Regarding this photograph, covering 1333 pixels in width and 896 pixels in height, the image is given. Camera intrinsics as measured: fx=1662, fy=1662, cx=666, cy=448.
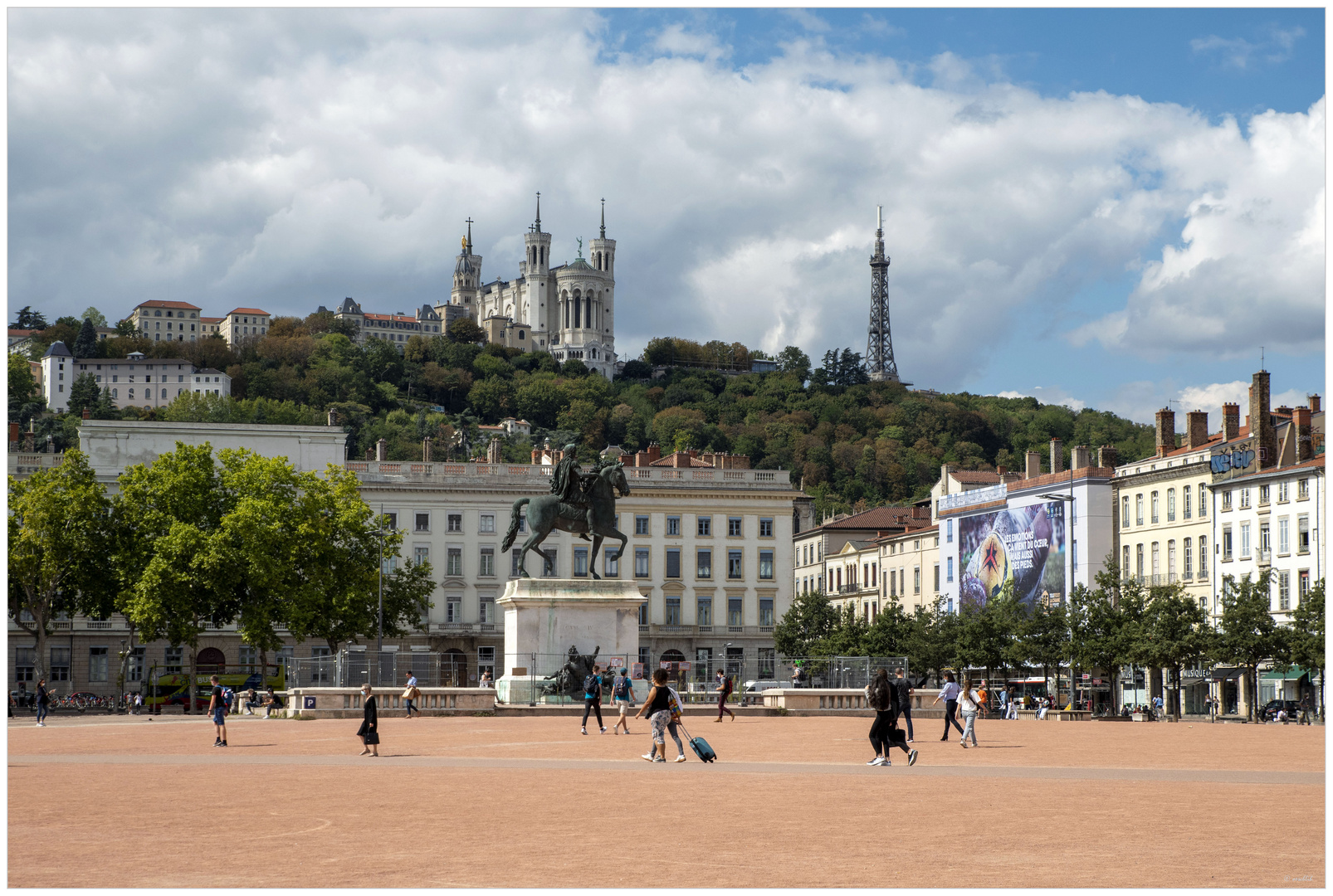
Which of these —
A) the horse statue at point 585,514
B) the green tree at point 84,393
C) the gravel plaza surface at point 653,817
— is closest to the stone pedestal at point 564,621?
the horse statue at point 585,514

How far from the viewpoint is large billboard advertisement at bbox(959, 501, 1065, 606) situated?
92.5m

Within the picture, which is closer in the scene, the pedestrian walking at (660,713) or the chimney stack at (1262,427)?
the pedestrian walking at (660,713)

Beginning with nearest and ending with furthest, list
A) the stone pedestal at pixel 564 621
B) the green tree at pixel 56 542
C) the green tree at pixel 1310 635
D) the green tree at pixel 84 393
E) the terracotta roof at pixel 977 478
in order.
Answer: the stone pedestal at pixel 564 621, the green tree at pixel 1310 635, the green tree at pixel 56 542, the terracotta roof at pixel 977 478, the green tree at pixel 84 393

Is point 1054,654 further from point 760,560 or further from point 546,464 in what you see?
point 546,464

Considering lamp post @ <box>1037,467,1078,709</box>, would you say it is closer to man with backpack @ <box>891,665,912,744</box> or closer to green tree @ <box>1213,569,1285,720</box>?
green tree @ <box>1213,569,1285,720</box>

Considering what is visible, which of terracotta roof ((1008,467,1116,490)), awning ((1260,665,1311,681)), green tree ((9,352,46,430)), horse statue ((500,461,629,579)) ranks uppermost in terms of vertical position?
green tree ((9,352,46,430))

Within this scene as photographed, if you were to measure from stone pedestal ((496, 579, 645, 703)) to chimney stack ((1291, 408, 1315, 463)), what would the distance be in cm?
5010

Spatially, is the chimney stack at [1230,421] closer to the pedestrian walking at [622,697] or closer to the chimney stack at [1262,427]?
the chimney stack at [1262,427]

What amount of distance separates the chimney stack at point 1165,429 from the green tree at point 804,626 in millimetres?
20610

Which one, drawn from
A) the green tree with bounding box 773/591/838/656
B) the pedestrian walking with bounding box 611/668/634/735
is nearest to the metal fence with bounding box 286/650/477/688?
the pedestrian walking with bounding box 611/668/634/735

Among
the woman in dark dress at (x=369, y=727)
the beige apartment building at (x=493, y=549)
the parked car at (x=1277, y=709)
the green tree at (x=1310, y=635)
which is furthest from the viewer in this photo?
the beige apartment building at (x=493, y=549)

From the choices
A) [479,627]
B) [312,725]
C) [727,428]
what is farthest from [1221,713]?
[727,428]

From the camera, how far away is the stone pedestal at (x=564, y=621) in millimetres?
39500

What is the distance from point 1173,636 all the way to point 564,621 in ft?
122
